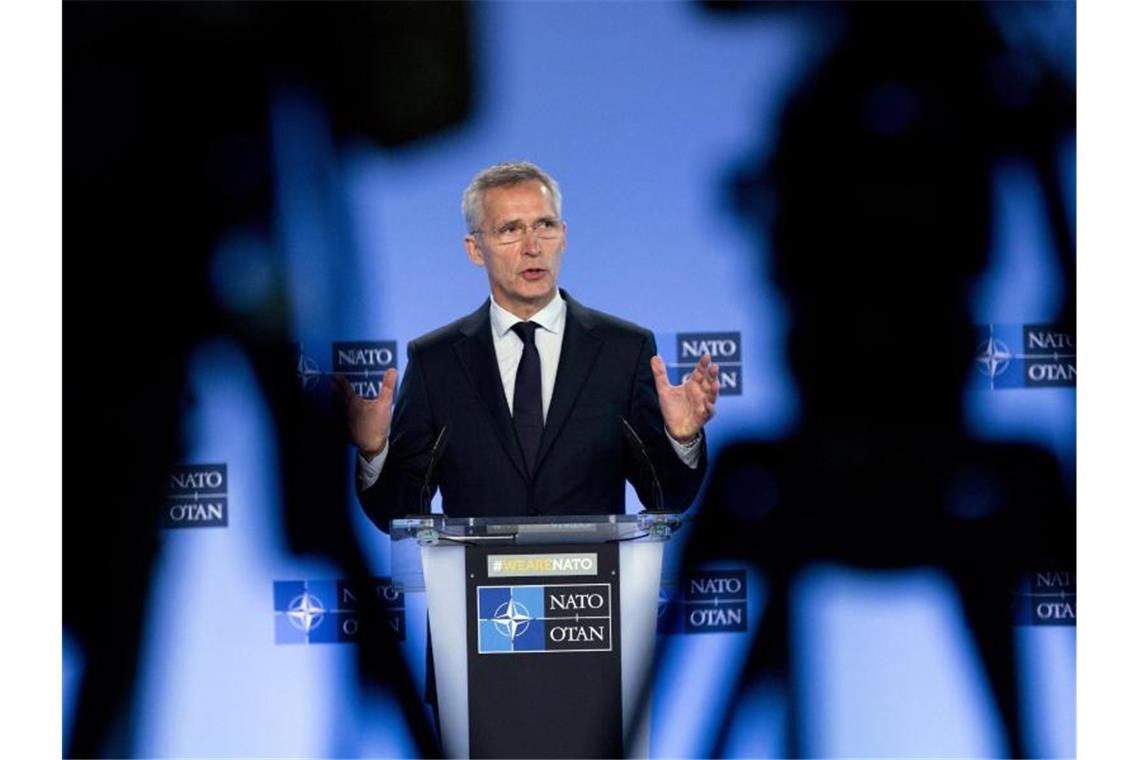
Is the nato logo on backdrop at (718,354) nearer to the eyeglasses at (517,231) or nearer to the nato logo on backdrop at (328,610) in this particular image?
the eyeglasses at (517,231)

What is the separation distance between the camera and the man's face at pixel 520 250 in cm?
446

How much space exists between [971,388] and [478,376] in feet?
5.46

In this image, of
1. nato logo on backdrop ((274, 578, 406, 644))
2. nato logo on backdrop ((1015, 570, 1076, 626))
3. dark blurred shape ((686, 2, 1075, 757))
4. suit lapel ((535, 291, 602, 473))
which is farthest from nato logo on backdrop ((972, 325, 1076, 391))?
nato logo on backdrop ((274, 578, 406, 644))

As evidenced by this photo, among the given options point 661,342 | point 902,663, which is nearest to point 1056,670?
point 902,663

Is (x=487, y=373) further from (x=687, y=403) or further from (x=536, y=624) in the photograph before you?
(x=536, y=624)

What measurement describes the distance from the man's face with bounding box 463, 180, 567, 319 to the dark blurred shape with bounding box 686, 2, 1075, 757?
670 mm

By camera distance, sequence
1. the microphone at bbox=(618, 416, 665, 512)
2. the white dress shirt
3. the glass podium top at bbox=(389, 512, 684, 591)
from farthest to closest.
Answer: the white dress shirt < the microphone at bbox=(618, 416, 665, 512) < the glass podium top at bbox=(389, 512, 684, 591)

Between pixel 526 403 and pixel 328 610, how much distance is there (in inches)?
38.0

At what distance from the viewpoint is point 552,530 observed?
11.9 ft

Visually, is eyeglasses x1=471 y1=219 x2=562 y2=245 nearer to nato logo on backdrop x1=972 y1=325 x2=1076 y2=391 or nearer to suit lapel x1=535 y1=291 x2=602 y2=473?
suit lapel x1=535 y1=291 x2=602 y2=473

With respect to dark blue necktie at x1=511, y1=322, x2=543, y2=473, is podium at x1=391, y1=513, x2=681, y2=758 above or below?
below

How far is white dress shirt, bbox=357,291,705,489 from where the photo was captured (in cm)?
441

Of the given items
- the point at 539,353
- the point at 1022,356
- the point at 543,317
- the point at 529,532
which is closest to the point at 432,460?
the point at 539,353

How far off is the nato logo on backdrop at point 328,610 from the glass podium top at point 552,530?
0.90 meters
